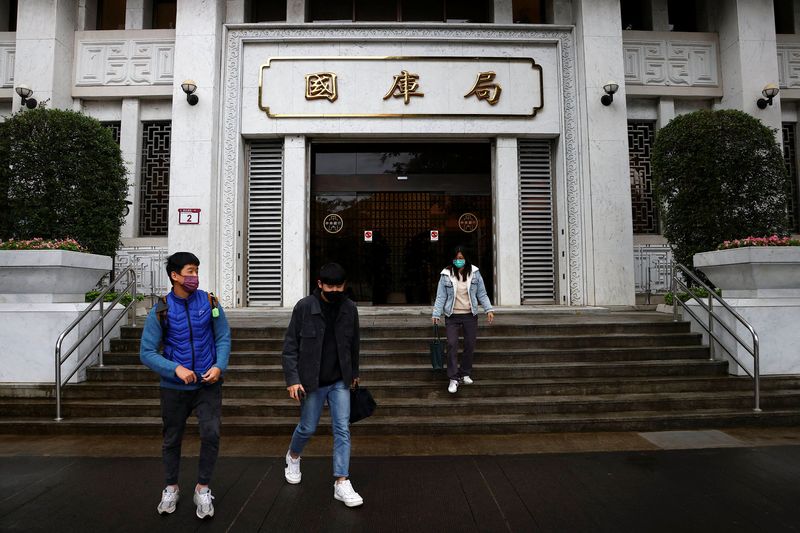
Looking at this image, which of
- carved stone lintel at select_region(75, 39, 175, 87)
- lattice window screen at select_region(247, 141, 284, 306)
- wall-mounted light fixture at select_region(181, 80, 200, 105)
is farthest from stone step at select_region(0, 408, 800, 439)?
carved stone lintel at select_region(75, 39, 175, 87)

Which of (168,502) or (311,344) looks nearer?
(168,502)

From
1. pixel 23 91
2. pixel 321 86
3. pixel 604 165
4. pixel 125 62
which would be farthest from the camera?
pixel 125 62

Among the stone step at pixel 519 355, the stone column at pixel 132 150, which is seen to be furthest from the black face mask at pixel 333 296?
the stone column at pixel 132 150

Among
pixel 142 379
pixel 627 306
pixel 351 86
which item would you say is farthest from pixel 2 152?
pixel 627 306

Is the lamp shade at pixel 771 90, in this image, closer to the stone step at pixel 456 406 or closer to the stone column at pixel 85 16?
the stone step at pixel 456 406

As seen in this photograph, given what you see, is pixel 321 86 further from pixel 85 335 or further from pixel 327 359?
pixel 327 359

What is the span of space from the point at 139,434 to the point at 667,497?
543 cm

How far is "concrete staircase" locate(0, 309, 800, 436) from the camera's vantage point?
19.3 ft

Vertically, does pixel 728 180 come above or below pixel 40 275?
above

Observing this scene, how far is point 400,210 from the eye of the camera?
12414 millimetres

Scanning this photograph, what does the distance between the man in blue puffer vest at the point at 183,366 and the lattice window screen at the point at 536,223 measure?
29.3 feet

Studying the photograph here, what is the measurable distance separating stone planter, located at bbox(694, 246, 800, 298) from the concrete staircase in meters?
1.00

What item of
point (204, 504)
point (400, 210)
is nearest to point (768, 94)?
point (400, 210)

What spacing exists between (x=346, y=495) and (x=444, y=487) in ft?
2.93
